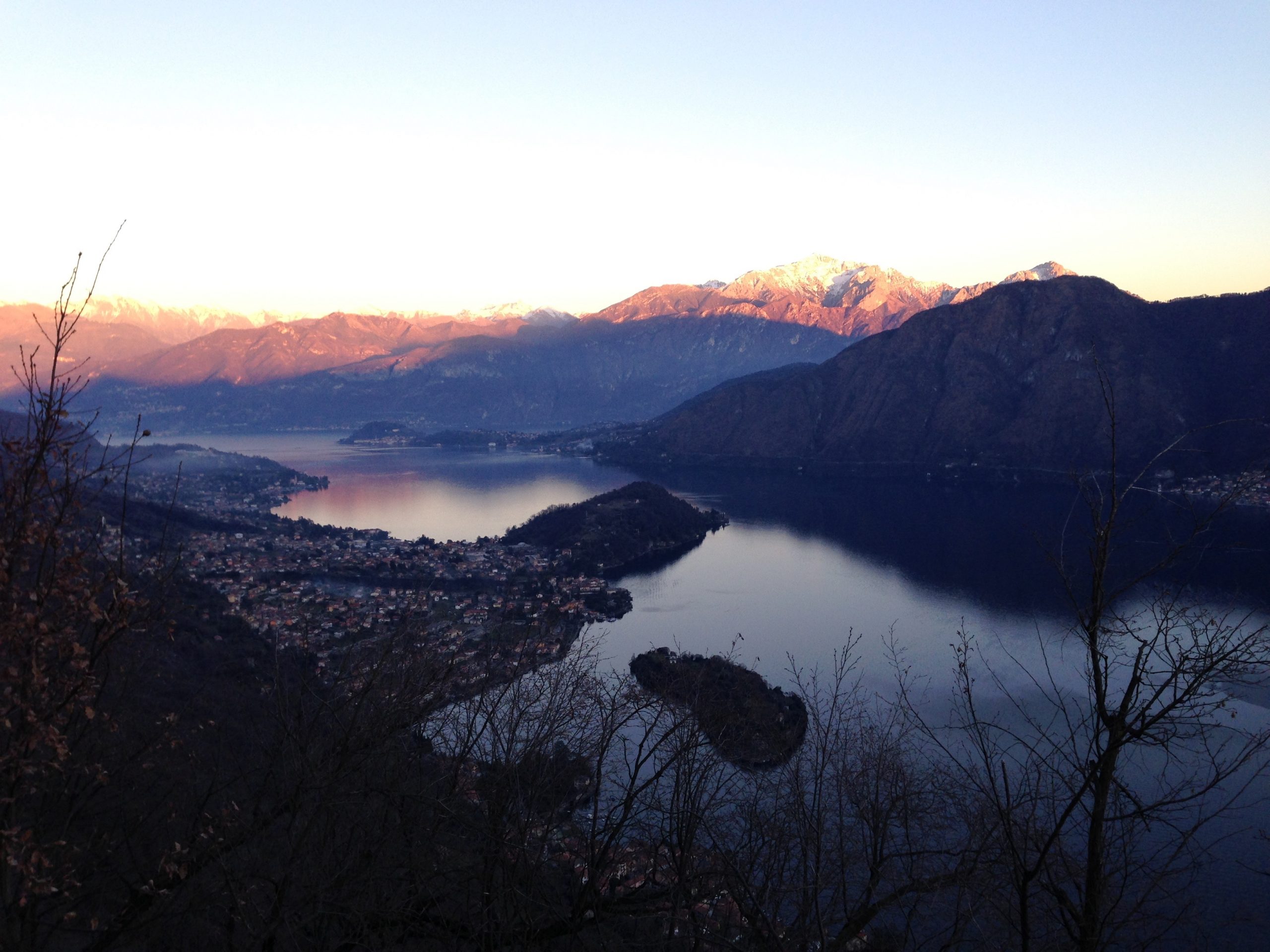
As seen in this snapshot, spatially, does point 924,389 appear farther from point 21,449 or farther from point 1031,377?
point 21,449

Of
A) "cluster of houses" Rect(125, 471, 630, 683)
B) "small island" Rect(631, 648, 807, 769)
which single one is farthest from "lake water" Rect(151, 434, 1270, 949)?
"cluster of houses" Rect(125, 471, 630, 683)

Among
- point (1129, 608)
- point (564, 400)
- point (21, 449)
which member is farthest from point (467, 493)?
point (564, 400)

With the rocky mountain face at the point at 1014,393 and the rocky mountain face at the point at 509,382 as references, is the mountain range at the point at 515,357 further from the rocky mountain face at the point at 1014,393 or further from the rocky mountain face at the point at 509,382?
the rocky mountain face at the point at 1014,393

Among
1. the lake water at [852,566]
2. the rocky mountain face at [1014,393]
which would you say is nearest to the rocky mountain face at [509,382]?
the rocky mountain face at [1014,393]

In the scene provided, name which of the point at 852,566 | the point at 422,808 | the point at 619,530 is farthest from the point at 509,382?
the point at 422,808

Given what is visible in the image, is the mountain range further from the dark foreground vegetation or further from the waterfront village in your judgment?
the dark foreground vegetation

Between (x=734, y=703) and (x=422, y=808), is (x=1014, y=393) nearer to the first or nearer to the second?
(x=734, y=703)
